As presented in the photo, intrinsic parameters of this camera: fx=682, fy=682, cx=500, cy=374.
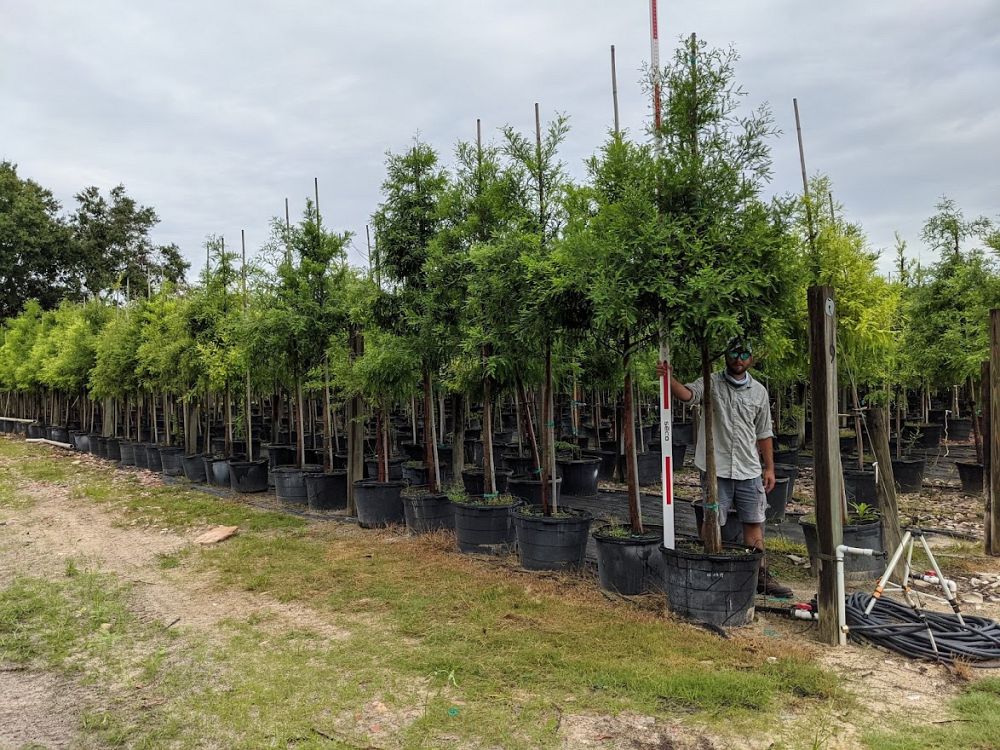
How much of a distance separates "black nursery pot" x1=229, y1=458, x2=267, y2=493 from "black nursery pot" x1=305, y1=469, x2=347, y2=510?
202 cm

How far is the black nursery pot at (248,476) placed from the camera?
11008 millimetres

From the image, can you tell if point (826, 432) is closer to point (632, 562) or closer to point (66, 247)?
point (632, 562)

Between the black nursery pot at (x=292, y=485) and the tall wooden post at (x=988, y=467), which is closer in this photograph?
the tall wooden post at (x=988, y=467)

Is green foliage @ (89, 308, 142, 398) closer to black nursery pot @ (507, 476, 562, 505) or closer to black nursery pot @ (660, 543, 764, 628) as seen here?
black nursery pot @ (507, 476, 562, 505)

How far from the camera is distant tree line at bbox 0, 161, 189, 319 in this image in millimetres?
33750

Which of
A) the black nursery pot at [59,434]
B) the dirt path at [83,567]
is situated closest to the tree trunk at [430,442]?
the dirt path at [83,567]

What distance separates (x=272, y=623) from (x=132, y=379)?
1217 cm

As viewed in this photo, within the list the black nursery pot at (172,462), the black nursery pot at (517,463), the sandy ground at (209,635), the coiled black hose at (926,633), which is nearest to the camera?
the sandy ground at (209,635)

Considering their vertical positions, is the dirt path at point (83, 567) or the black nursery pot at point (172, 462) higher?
the black nursery pot at point (172, 462)

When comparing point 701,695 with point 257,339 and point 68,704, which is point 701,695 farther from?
point 257,339

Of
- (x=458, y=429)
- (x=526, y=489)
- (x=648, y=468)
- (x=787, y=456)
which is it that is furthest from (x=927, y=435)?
(x=458, y=429)

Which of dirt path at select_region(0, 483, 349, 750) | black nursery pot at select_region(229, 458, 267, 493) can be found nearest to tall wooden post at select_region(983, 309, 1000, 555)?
dirt path at select_region(0, 483, 349, 750)

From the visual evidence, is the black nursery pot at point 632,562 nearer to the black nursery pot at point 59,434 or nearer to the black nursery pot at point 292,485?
the black nursery pot at point 292,485

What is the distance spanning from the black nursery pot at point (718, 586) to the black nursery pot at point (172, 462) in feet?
38.0
